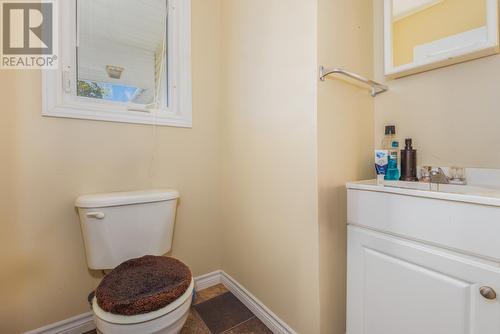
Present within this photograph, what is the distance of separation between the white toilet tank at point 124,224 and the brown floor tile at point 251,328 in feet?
1.84

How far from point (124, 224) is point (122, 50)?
102 cm

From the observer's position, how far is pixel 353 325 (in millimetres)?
918

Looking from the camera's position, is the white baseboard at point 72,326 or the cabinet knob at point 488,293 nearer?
the cabinet knob at point 488,293

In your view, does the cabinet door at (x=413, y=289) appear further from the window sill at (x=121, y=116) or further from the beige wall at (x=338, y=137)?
the window sill at (x=121, y=116)

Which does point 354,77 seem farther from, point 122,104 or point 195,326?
point 195,326

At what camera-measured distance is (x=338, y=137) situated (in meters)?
1.01

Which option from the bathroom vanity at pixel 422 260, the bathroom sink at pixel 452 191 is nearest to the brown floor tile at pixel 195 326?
the bathroom vanity at pixel 422 260

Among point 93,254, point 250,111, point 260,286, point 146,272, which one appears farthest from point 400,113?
point 93,254

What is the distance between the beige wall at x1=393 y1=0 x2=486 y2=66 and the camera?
87 centimetres

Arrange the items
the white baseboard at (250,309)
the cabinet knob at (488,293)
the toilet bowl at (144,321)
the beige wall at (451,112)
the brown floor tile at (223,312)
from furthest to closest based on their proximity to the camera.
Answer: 1. the brown floor tile at (223,312)
2. the white baseboard at (250,309)
3. the beige wall at (451,112)
4. the toilet bowl at (144,321)
5. the cabinet knob at (488,293)

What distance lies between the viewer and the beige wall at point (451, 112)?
850mm

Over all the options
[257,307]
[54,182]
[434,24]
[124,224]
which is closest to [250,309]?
[257,307]

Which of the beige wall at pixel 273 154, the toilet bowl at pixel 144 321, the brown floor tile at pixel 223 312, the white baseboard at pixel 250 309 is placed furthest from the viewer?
the brown floor tile at pixel 223 312

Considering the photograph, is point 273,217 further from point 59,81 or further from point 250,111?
point 59,81
